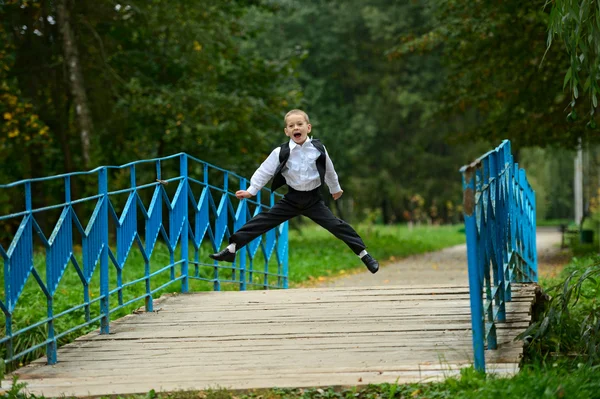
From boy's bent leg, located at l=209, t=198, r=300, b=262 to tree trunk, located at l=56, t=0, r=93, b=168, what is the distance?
466 inches

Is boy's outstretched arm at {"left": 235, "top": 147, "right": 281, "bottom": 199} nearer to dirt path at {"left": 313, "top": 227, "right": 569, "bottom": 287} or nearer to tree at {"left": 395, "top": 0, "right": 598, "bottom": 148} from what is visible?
dirt path at {"left": 313, "top": 227, "right": 569, "bottom": 287}

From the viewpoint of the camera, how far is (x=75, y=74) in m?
19.7

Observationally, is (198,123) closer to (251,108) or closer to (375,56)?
(251,108)

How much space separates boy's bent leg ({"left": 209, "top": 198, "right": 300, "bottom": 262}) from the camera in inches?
344

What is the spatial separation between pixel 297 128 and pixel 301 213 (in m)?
0.78

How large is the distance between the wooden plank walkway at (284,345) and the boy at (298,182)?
57cm

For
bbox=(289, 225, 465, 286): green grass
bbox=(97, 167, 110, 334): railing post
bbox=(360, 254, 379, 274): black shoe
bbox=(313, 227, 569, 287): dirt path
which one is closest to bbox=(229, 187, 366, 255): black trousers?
bbox=(360, 254, 379, 274): black shoe

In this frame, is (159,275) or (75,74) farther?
(75,74)

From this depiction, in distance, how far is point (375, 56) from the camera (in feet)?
172

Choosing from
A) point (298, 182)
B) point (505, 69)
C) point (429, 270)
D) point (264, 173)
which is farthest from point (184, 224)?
point (505, 69)

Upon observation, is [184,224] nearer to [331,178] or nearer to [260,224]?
[260,224]

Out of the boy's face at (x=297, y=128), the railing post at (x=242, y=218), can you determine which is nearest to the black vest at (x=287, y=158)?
the boy's face at (x=297, y=128)

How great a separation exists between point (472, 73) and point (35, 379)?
56.0ft

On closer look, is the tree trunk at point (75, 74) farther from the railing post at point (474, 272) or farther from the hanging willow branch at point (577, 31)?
the railing post at point (474, 272)
